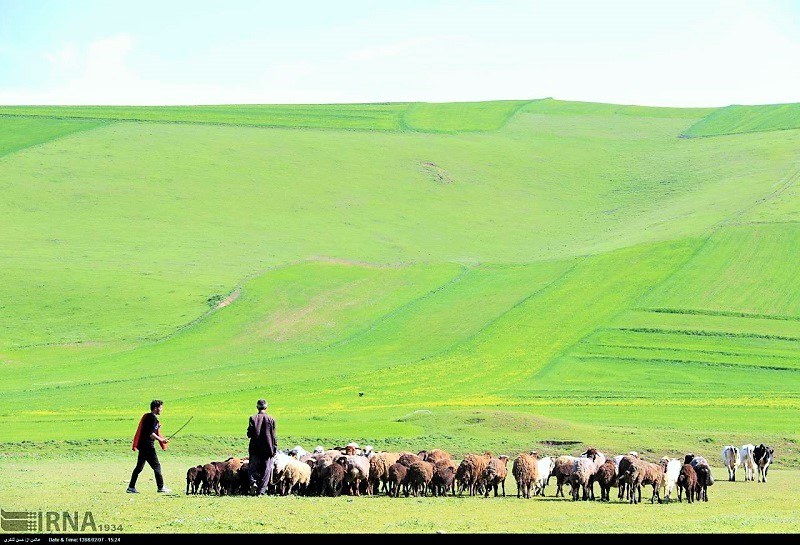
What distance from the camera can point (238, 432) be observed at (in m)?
39.8

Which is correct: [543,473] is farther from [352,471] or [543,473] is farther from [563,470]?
[352,471]

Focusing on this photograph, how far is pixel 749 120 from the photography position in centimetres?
12044

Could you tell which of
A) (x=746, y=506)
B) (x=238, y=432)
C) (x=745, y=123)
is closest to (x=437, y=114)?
(x=745, y=123)

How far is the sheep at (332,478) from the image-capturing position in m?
23.2

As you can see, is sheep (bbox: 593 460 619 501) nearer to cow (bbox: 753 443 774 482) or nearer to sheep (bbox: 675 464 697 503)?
sheep (bbox: 675 464 697 503)

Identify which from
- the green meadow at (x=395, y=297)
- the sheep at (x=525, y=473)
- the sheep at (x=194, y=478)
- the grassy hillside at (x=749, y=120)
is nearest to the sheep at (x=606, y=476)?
the sheep at (x=525, y=473)

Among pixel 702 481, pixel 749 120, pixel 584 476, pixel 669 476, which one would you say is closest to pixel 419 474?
pixel 584 476

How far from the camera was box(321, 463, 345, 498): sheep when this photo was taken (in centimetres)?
2317

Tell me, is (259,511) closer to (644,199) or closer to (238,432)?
(238,432)

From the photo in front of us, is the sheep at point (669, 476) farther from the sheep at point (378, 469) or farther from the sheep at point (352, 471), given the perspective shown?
the sheep at point (352, 471)

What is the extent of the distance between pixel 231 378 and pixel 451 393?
36.9ft

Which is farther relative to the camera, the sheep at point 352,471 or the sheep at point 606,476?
the sheep at point 606,476

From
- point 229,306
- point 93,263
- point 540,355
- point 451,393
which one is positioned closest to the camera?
point 451,393

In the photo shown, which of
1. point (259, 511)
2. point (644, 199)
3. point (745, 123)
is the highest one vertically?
point (745, 123)
